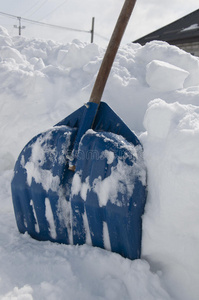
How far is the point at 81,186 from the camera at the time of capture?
1.21 m

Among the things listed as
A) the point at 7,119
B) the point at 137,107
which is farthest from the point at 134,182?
the point at 7,119

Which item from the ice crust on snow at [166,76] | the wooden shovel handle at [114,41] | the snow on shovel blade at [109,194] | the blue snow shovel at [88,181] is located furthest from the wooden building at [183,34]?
the snow on shovel blade at [109,194]

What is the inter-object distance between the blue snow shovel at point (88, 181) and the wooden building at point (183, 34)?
7.91 metres

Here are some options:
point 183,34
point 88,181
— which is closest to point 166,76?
point 88,181

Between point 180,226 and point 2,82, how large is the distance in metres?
2.06

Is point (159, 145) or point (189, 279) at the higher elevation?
point (159, 145)

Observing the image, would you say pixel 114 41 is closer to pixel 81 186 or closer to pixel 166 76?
pixel 166 76

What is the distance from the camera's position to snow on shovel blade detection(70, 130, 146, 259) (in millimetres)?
1103

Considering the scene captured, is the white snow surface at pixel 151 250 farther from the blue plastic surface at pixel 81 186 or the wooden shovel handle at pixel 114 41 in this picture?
the wooden shovel handle at pixel 114 41

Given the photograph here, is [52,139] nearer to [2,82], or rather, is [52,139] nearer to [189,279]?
[189,279]

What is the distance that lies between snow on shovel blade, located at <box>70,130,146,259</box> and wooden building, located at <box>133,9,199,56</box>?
8.28 meters

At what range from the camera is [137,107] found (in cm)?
199

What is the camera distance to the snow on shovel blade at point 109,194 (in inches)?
43.4

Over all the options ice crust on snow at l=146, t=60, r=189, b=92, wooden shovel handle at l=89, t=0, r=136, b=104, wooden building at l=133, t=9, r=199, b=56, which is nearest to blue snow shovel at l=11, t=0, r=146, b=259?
wooden shovel handle at l=89, t=0, r=136, b=104
